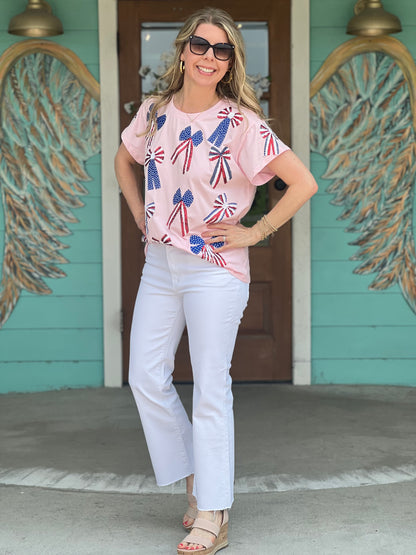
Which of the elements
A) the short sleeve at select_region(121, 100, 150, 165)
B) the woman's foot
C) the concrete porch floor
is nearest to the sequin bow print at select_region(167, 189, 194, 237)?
→ the short sleeve at select_region(121, 100, 150, 165)

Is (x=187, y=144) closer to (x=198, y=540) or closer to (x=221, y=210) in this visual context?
(x=221, y=210)

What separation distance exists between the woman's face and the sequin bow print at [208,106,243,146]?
99 millimetres

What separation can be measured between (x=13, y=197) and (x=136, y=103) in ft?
2.74

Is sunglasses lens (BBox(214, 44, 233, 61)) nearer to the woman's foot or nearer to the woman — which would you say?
the woman

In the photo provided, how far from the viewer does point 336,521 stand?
9.43 ft

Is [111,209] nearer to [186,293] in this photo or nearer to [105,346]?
[105,346]

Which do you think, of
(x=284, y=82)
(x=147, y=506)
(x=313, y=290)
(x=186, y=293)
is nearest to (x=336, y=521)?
(x=147, y=506)

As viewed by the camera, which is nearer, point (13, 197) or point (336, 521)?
point (336, 521)

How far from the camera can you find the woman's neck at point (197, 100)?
106 inches

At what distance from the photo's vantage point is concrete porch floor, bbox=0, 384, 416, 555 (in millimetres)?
2748

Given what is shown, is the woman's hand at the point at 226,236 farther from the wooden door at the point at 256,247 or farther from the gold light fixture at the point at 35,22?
the gold light fixture at the point at 35,22

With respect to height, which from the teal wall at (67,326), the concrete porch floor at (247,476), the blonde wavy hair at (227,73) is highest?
the blonde wavy hair at (227,73)

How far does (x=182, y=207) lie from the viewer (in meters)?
2.65

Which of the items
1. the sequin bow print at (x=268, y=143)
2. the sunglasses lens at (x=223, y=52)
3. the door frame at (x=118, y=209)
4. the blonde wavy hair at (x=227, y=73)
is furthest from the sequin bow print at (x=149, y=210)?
the door frame at (x=118, y=209)
